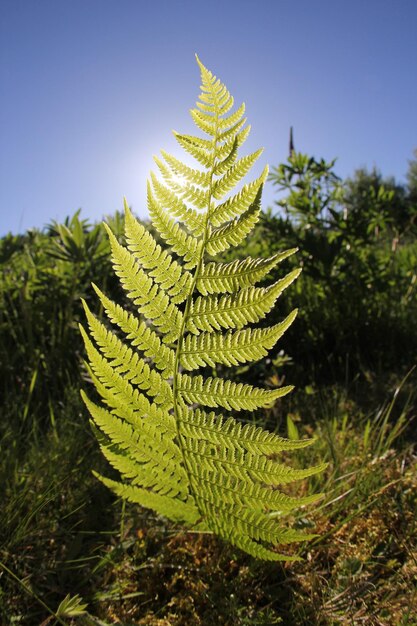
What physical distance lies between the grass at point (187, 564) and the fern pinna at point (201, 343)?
0.81 ft

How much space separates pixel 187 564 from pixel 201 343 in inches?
29.2

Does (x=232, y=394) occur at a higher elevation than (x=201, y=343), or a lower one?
lower

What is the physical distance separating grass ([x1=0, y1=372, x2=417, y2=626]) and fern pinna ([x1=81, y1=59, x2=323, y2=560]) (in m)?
0.25

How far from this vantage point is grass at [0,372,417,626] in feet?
3.85

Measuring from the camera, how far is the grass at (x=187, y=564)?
117cm

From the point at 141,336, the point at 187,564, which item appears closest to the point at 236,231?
the point at 141,336

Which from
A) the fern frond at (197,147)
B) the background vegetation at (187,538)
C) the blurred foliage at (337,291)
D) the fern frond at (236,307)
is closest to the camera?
the fern frond at (236,307)

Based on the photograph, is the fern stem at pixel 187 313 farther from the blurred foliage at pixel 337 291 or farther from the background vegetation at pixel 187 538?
the blurred foliage at pixel 337 291

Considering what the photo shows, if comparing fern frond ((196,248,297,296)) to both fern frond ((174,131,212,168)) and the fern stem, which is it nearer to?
the fern stem

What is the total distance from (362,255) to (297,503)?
117 inches

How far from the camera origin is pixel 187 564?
134 centimetres

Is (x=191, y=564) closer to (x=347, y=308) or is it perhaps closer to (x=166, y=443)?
(x=166, y=443)

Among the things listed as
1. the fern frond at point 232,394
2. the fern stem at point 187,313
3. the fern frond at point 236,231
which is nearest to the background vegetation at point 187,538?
the fern stem at point 187,313

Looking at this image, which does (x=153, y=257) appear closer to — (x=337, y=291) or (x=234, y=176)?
(x=234, y=176)
